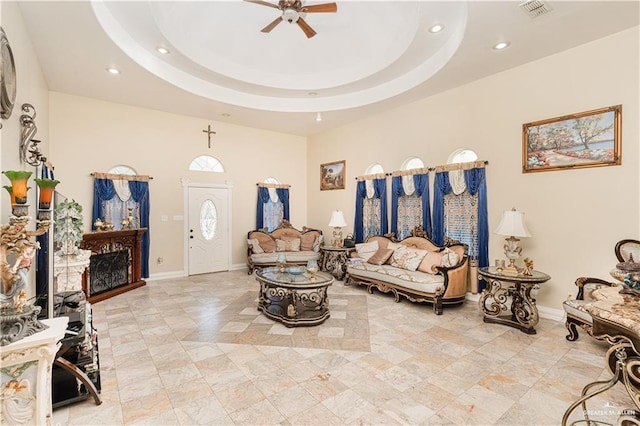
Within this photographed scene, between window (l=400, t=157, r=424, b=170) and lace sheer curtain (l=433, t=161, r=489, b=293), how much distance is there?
59 cm

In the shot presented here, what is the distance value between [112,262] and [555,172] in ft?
23.5

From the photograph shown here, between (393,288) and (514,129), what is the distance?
9.94 feet

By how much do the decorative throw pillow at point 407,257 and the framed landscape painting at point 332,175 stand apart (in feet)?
8.53

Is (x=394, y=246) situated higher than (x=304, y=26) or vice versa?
(x=304, y=26)

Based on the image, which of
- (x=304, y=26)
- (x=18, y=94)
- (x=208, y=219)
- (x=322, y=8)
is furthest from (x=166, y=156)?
(x=322, y=8)

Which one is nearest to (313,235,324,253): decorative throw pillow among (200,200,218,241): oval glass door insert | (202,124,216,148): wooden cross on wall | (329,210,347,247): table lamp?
(329,210,347,247): table lamp

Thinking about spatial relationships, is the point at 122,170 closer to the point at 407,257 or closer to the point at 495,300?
the point at 407,257

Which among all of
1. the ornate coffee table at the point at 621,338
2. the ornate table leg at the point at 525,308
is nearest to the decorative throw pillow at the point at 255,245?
the ornate table leg at the point at 525,308

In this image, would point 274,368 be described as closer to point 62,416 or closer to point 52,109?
point 62,416

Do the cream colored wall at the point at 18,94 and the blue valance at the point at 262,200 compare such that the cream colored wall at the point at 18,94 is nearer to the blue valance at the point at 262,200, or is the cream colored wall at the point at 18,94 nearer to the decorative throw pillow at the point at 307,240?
the blue valance at the point at 262,200

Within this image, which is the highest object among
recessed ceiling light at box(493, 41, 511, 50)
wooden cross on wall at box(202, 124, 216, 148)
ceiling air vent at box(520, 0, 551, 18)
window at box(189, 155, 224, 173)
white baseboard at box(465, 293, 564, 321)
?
recessed ceiling light at box(493, 41, 511, 50)

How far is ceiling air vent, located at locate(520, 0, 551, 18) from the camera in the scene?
3.01 meters

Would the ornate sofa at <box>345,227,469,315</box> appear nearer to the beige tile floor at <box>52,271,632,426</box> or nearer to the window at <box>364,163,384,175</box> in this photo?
the beige tile floor at <box>52,271,632,426</box>

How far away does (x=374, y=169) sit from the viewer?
6.75 meters
